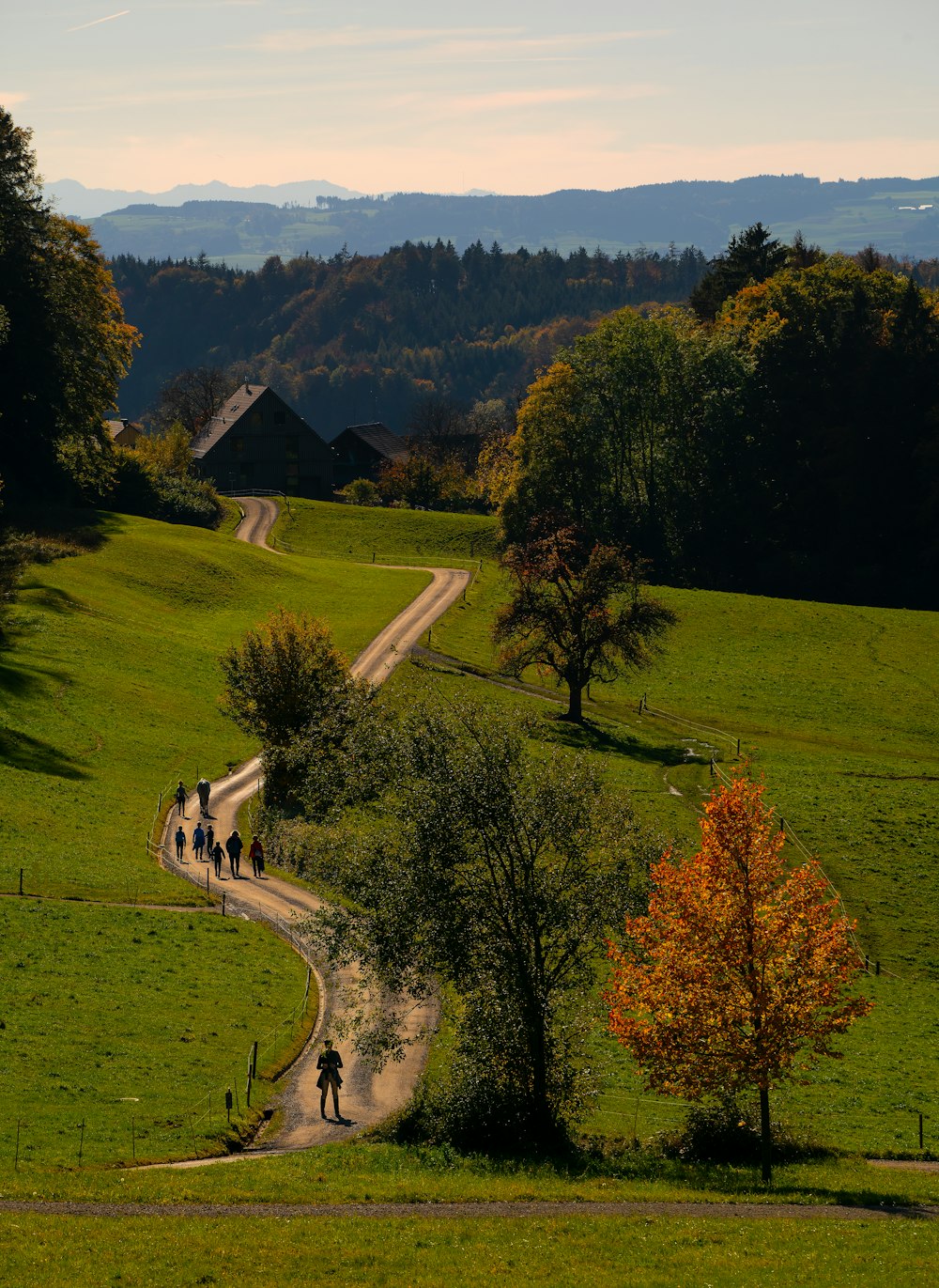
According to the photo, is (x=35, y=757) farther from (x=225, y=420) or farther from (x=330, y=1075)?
(x=225, y=420)

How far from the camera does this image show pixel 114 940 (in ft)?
144

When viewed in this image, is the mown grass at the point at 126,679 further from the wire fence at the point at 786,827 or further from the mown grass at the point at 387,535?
the wire fence at the point at 786,827

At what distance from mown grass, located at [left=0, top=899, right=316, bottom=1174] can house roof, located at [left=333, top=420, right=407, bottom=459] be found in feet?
451

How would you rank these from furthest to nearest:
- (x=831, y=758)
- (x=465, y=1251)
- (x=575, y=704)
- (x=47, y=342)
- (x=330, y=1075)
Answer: (x=47, y=342)
(x=575, y=704)
(x=831, y=758)
(x=330, y=1075)
(x=465, y=1251)

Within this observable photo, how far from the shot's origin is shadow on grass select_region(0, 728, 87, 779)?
197 feet

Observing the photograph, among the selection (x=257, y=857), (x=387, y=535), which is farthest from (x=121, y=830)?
(x=387, y=535)

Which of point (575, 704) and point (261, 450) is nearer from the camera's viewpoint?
point (575, 704)

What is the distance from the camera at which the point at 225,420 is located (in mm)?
159000

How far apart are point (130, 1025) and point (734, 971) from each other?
17309 mm

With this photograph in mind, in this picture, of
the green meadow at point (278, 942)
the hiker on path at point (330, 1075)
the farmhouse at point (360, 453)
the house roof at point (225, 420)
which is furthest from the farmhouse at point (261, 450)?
the hiker on path at point (330, 1075)

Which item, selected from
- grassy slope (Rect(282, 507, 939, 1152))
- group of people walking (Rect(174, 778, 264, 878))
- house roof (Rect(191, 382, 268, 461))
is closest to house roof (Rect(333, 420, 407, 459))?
house roof (Rect(191, 382, 268, 461))

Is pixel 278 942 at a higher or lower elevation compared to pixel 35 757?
lower

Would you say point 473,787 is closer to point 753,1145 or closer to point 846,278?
point 753,1145

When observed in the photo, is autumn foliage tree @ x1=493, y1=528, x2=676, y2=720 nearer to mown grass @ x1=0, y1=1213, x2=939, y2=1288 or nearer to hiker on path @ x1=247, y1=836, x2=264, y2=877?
hiker on path @ x1=247, y1=836, x2=264, y2=877
